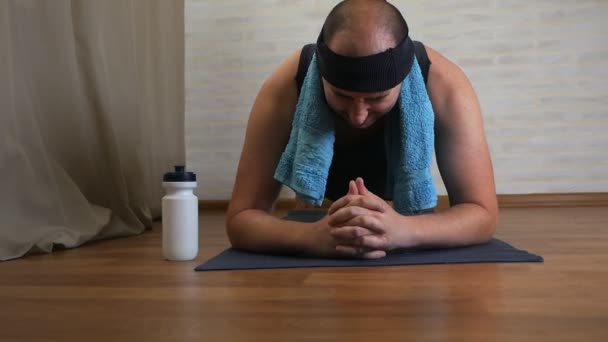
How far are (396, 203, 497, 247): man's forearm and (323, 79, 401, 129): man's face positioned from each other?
21cm

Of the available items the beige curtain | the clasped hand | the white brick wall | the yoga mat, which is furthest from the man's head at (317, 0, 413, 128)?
the white brick wall

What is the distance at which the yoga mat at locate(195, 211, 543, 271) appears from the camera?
3.66ft

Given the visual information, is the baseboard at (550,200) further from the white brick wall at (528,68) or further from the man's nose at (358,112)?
the man's nose at (358,112)

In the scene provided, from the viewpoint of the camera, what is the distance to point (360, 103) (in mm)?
1116

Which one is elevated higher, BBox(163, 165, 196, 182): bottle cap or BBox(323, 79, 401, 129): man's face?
BBox(323, 79, 401, 129): man's face

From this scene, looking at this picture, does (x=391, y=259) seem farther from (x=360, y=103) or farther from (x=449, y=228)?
(x=360, y=103)

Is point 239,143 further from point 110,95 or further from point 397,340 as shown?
point 397,340

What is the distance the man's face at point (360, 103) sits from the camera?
1.12m

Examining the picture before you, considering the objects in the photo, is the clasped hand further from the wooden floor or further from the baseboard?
the baseboard

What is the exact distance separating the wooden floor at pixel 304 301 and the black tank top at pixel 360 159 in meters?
0.41

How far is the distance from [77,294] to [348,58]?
0.59m

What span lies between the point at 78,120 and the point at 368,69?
3.06ft

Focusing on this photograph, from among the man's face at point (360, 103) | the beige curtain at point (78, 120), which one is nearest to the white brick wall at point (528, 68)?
the beige curtain at point (78, 120)

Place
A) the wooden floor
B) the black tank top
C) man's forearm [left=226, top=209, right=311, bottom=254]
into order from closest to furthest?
1. the wooden floor
2. man's forearm [left=226, top=209, right=311, bottom=254]
3. the black tank top
